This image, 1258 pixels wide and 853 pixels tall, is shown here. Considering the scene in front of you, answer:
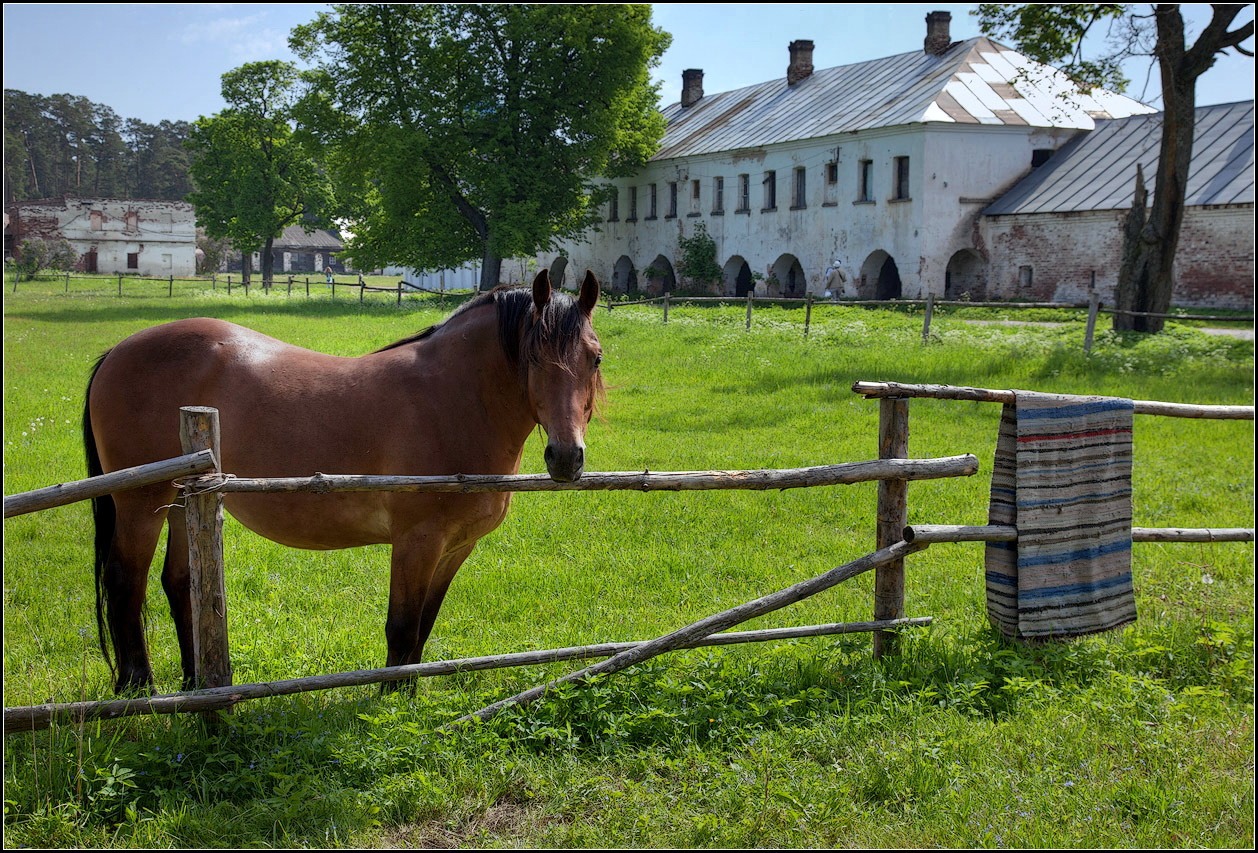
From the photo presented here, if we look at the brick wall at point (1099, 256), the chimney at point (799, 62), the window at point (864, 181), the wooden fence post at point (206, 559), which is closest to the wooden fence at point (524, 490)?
the wooden fence post at point (206, 559)

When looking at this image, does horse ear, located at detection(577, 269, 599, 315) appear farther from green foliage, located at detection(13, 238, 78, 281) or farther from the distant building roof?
the distant building roof

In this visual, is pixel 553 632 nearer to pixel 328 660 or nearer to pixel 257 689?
pixel 328 660

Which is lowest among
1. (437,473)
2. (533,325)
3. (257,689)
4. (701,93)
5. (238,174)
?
(257,689)

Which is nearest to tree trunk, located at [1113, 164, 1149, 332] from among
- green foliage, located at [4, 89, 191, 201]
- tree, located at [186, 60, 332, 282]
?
tree, located at [186, 60, 332, 282]

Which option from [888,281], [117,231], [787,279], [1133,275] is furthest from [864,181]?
[117,231]

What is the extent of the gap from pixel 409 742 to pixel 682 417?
8.96 m

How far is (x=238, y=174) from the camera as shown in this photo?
1916 inches

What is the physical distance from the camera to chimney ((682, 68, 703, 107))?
1957 inches

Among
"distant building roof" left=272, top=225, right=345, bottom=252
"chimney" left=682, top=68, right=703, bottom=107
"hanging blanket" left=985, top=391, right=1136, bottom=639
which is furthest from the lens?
"distant building roof" left=272, top=225, right=345, bottom=252

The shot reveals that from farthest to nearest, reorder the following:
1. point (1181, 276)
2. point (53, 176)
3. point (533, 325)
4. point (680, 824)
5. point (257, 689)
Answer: point (53, 176) → point (1181, 276) → point (533, 325) → point (257, 689) → point (680, 824)

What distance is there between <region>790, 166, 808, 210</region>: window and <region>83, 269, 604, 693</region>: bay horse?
33.4m

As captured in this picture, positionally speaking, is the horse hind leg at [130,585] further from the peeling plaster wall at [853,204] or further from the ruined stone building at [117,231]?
the ruined stone building at [117,231]

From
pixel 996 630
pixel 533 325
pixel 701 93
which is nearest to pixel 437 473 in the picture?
pixel 533 325

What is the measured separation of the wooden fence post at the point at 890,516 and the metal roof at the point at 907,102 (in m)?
26.4
